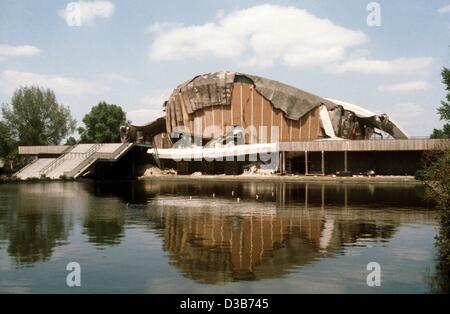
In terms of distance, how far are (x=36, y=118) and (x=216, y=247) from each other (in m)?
86.2

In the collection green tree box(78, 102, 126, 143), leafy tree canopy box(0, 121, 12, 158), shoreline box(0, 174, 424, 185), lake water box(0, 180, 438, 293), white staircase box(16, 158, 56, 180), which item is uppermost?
green tree box(78, 102, 126, 143)

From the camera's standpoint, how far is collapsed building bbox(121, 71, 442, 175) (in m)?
66.2

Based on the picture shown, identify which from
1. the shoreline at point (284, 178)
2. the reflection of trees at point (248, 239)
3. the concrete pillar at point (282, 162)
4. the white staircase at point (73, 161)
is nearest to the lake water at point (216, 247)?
the reflection of trees at point (248, 239)

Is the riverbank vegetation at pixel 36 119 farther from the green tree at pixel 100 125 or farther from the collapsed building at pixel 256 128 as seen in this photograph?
the collapsed building at pixel 256 128

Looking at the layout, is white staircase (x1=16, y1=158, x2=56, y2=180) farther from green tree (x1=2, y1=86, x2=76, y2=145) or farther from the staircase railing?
green tree (x1=2, y1=86, x2=76, y2=145)

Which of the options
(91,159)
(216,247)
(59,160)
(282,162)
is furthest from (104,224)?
(59,160)

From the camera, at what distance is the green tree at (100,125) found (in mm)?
104938

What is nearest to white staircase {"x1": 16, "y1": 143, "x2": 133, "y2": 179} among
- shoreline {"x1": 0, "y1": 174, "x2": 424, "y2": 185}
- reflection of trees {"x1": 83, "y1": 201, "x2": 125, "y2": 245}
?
shoreline {"x1": 0, "y1": 174, "x2": 424, "y2": 185}

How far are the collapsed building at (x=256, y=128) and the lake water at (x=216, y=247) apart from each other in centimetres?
3557

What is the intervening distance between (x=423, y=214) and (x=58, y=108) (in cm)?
8375

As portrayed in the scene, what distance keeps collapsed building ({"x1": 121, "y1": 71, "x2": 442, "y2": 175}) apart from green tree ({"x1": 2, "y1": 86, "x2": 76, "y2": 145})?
899 inches

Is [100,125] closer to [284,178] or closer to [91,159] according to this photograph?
[91,159]

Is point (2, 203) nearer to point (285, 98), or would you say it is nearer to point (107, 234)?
point (107, 234)
